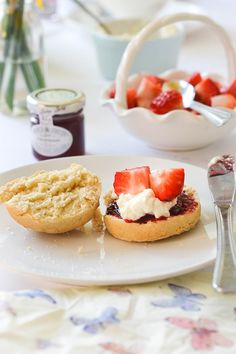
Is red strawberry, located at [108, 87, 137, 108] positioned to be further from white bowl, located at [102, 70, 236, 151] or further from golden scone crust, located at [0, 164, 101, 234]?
golden scone crust, located at [0, 164, 101, 234]

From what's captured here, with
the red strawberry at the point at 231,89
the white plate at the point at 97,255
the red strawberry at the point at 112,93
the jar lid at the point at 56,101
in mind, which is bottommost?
the white plate at the point at 97,255

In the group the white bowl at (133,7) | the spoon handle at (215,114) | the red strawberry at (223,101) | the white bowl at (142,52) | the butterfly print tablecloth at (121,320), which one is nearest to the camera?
the butterfly print tablecloth at (121,320)

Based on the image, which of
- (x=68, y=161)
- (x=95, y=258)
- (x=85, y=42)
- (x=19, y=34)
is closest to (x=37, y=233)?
(x=95, y=258)

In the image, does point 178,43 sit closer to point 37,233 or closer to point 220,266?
point 37,233

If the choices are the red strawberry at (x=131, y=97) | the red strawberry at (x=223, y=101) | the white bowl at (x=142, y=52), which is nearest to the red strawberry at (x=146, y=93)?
the red strawberry at (x=131, y=97)

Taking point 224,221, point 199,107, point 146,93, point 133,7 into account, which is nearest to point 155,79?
point 146,93

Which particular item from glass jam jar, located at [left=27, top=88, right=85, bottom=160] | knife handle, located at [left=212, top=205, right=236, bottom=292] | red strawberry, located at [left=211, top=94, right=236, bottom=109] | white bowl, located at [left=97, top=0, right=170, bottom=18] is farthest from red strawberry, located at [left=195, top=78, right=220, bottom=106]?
white bowl, located at [left=97, top=0, right=170, bottom=18]

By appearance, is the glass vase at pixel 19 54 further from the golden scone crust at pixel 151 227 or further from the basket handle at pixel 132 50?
the golden scone crust at pixel 151 227

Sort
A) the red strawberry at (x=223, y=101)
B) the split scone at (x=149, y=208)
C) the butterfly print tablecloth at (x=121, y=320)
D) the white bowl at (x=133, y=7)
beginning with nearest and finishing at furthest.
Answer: the butterfly print tablecloth at (x=121, y=320)
the split scone at (x=149, y=208)
the red strawberry at (x=223, y=101)
the white bowl at (x=133, y=7)
